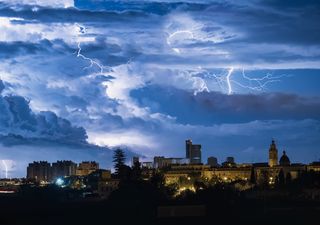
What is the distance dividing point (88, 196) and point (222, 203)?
224ft

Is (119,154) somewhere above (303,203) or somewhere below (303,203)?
above

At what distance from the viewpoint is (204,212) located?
99.2m

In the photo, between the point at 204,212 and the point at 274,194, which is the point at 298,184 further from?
the point at 204,212

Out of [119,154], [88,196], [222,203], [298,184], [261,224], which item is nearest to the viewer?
[261,224]

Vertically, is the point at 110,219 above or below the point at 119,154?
below

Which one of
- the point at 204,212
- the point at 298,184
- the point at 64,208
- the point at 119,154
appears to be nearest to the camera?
the point at 204,212

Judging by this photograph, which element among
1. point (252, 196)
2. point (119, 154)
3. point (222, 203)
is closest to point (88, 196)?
point (119, 154)

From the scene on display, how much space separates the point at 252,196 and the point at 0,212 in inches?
2106

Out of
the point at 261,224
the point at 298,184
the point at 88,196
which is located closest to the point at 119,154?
the point at 88,196

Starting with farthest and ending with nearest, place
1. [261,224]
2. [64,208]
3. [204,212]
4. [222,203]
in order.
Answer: [64,208] < [222,203] < [204,212] < [261,224]

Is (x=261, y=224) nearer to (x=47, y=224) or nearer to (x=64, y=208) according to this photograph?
(x=47, y=224)

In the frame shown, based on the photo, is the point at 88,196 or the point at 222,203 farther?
the point at 88,196

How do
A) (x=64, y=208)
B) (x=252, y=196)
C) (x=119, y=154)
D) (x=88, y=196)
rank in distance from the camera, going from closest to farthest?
(x=64, y=208)
(x=252, y=196)
(x=88, y=196)
(x=119, y=154)

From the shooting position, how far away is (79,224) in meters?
94.3
